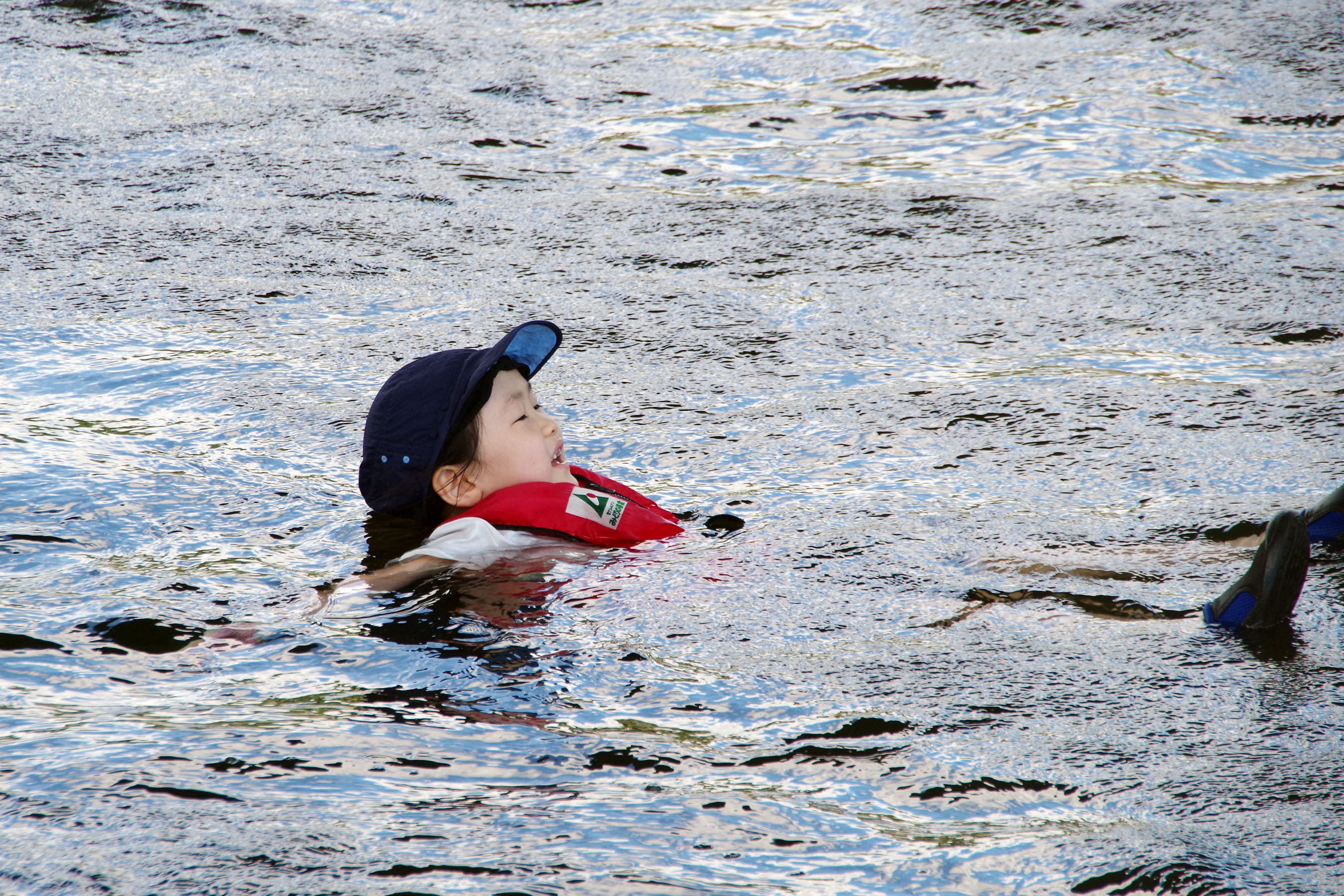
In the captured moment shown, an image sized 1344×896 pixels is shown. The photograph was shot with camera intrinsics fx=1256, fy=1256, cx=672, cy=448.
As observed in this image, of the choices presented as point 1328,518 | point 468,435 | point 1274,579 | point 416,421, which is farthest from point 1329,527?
point 416,421

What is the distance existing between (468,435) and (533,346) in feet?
1.36

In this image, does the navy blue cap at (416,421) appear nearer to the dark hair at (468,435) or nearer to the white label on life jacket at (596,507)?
the dark hair at (468,435)

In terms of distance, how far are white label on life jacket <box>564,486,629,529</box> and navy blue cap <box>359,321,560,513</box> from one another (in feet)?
1.37

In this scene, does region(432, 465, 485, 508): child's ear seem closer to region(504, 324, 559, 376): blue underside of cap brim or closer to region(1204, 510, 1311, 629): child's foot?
region(504, 324, 559, 376): blue underside of cap brim

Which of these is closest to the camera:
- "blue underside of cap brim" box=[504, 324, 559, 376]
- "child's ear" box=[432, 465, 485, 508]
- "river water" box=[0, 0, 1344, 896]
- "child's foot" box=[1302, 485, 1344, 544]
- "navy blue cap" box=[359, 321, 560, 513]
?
"river water" box=[0, 0, 1344, 896]

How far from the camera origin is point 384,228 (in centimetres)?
650

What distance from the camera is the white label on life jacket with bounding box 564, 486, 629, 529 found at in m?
3.81

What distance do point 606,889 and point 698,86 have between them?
7130mm

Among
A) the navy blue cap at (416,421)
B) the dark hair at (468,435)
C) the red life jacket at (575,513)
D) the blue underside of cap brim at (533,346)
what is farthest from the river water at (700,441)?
the blue underside of cap brim at (533,346)

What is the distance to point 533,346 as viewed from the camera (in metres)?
4.09

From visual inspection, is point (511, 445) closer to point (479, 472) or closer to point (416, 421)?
point (479, 472)

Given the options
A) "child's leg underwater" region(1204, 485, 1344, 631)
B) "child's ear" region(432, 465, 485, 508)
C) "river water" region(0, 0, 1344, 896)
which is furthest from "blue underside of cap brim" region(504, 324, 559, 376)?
"child's leg underwater" region(1204, 485, 1344, 631)

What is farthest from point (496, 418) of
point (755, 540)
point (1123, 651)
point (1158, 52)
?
point (1158, 52)

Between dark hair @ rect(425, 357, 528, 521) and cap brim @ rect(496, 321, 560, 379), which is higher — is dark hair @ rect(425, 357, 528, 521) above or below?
below
